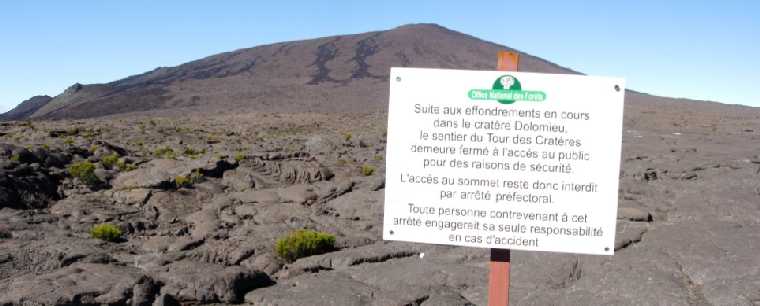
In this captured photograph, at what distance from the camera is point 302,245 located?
943 centimetres

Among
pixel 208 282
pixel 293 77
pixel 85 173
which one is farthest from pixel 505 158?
pixel 293 77

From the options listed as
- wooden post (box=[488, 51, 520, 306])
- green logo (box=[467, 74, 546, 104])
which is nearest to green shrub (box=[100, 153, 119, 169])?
wooden post (box=[488, 51, 520, 306])

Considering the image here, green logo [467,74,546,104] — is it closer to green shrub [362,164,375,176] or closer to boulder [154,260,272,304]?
boulder [154,260,272,304]

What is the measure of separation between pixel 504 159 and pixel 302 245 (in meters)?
5.33

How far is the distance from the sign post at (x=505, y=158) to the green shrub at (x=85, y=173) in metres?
13.9

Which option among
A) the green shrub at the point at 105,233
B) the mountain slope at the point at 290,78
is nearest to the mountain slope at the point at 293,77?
the mountain slope at the point at 290,78

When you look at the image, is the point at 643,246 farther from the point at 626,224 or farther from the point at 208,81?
the point at 208,81

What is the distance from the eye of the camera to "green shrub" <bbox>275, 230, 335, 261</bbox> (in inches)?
369

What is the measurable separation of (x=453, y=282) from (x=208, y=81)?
346 feet

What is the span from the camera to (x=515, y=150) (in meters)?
4.72

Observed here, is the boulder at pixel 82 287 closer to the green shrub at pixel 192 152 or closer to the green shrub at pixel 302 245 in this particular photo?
the green shrub at pixel 302 245

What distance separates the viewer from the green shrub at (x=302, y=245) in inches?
369

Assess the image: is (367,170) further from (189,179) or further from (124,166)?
(124,166)

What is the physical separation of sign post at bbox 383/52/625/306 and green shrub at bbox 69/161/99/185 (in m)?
13.9
